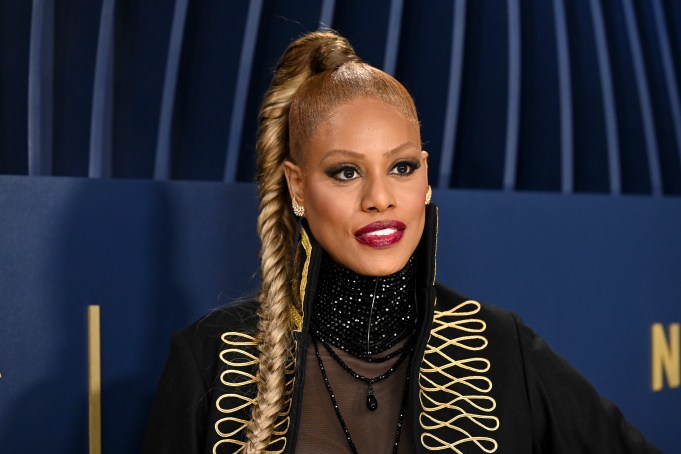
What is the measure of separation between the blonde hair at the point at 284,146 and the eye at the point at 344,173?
9 cm

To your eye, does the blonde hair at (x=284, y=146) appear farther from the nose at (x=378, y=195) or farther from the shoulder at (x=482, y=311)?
the shoulder at (x=482, y=311)

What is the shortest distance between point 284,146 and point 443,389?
0.52 m

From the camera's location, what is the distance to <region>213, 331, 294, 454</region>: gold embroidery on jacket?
154 centimetres

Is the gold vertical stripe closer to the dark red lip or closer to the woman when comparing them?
the woman

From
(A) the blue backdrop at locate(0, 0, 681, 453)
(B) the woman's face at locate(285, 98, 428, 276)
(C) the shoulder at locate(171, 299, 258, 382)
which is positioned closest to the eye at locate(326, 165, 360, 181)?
(B) the woman's face at locate(285, 98, 428, 276)

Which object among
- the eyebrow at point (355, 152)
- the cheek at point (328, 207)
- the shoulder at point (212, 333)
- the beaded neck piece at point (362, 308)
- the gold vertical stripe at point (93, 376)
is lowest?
the gold vertical stripe at point (93, 376)

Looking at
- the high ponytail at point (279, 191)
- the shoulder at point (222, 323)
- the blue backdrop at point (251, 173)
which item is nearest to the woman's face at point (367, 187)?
the high ponytail at point (279, 191)

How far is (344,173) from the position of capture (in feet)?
5.01

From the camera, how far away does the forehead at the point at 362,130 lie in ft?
4.97

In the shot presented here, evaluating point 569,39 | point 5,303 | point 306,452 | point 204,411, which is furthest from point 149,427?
point 569,39

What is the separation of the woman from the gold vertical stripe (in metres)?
0.32

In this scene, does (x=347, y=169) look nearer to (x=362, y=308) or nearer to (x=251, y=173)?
(x=362, y=308)

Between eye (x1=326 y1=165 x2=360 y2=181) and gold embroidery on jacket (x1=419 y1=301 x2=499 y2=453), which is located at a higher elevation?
eye (x1=326 y1=165 x2=360 y2=181)

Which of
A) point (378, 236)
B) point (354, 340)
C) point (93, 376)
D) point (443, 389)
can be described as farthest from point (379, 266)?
point (93, 376)
